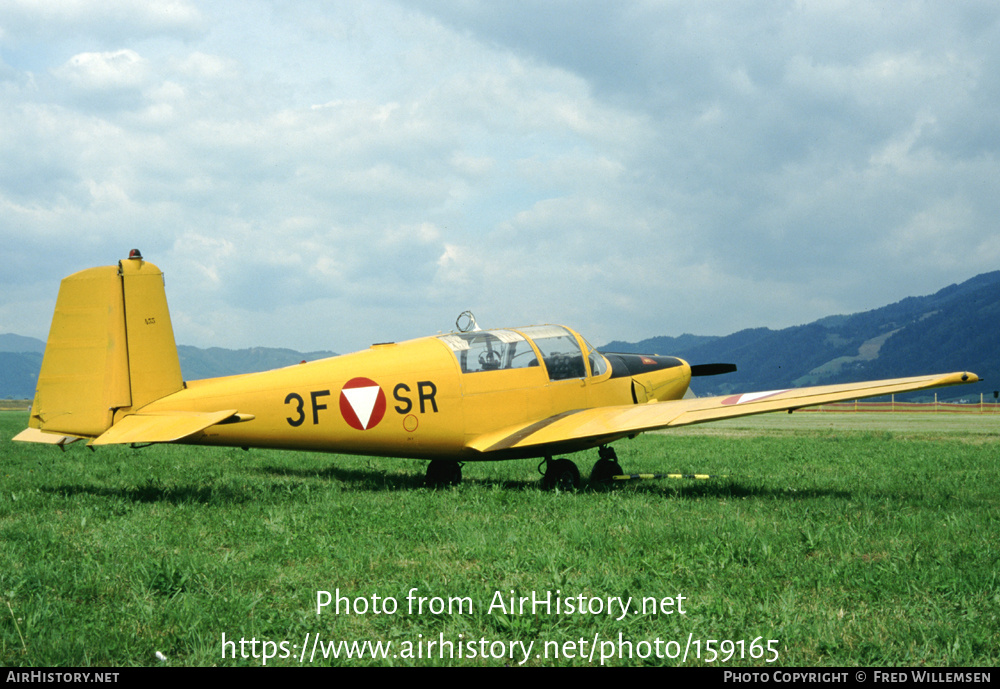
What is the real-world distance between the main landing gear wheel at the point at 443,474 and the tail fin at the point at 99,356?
13.0 ft

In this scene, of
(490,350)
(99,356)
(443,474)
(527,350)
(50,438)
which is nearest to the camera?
(99,356)

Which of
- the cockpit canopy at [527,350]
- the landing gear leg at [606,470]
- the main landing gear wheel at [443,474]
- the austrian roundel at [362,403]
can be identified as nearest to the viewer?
the austrian roundel at [362,403]

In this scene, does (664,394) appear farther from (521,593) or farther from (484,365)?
(521,593)

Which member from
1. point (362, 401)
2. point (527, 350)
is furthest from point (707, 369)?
point (362, 401)

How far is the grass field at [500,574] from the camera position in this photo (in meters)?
3.94

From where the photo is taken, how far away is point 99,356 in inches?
356

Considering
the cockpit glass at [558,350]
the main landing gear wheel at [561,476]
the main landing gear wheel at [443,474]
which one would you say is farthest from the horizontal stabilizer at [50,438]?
the cockpit glass at [558,350]

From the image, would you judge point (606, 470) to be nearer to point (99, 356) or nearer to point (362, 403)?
point (362, 403)

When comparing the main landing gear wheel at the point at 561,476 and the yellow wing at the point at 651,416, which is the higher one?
the yellow wing at the point at 651,416

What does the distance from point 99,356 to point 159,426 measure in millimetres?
1380

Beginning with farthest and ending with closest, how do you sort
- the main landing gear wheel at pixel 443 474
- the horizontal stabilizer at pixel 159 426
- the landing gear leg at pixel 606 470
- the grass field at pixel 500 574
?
the main landing gear wheel at pixel 443 474 < the landing gear leg at pixel 606 470 < the horizontal stabilizer at pixel 159 426 < the grass field at pixel 500 574

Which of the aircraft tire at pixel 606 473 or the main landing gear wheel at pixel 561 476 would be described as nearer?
the main landing gear wheel at pixel 561 476

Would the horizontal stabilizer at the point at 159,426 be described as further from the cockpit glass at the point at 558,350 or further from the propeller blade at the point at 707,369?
the propeller blade at the point at 707,369
